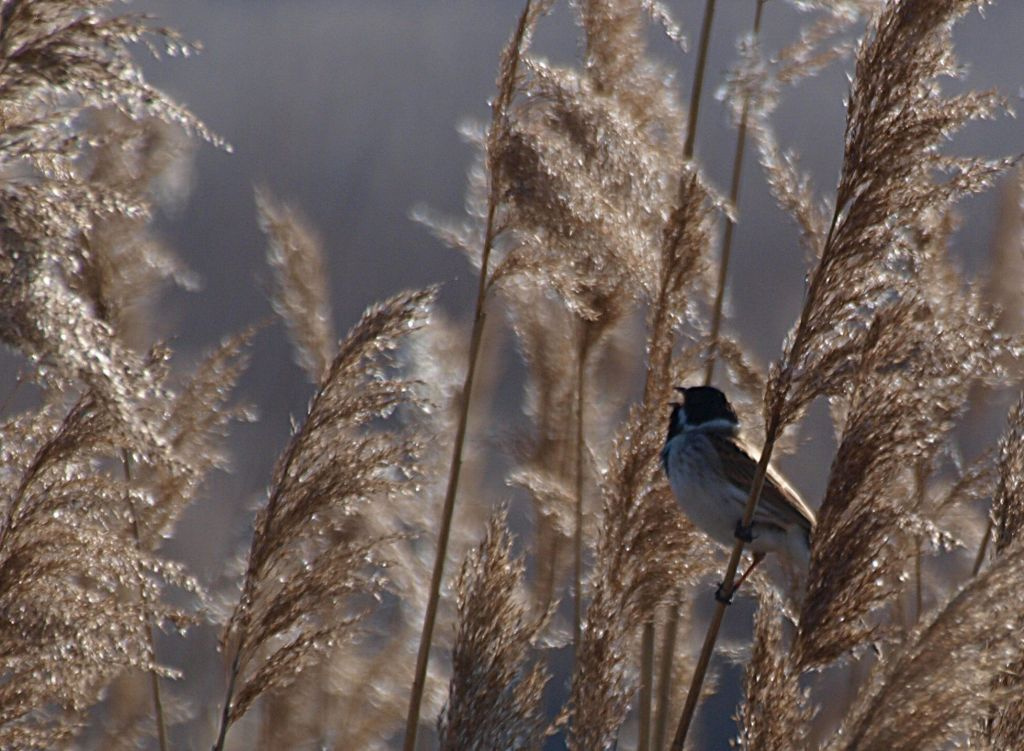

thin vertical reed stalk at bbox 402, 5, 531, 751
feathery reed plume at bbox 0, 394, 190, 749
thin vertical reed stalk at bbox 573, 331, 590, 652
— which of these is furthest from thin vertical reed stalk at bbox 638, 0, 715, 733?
feathery reed plume at bbox 0, 394, 190, 749

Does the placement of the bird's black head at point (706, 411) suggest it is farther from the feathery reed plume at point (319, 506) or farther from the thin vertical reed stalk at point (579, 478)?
the feathery reed plume at point (319, 506)

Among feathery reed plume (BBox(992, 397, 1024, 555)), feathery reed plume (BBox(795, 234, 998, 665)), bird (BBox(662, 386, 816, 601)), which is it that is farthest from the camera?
bird (BBox(662, 386, 816, 601))

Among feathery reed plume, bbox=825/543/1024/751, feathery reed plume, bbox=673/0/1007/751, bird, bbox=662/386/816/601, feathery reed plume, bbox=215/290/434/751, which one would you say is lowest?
feathery reed plume, bbox=825/543/1024/751

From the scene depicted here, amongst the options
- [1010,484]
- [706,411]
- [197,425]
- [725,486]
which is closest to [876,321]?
[1010,484]

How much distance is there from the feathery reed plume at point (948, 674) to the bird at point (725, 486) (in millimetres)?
913

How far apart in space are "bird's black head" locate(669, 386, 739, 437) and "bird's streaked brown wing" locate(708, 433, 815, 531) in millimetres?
50

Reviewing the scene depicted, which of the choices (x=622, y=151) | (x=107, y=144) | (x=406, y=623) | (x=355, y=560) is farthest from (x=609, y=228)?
(x=406, y=623)

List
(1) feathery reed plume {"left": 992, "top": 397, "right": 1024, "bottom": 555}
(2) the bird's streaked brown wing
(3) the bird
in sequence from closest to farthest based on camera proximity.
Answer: (1) feathery reed plume {"left": 992, "top": 397, "right": 1024, "bottom": 555} < (3) the bird < (2) the bird's streaked brown wing

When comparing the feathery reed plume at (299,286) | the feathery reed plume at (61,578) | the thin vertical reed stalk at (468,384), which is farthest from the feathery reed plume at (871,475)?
the feathery reed plume at (299,286)

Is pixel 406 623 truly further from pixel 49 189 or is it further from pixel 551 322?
pixel 49 189

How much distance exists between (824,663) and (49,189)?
1251 mm

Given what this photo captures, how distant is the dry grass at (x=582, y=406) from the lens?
5.67ft

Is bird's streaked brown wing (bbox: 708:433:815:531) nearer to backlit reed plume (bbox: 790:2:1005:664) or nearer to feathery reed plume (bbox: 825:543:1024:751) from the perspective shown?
backlit reed plume (bbox: 790:2:1005:664)

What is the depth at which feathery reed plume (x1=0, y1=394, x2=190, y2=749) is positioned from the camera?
6.15 feet
